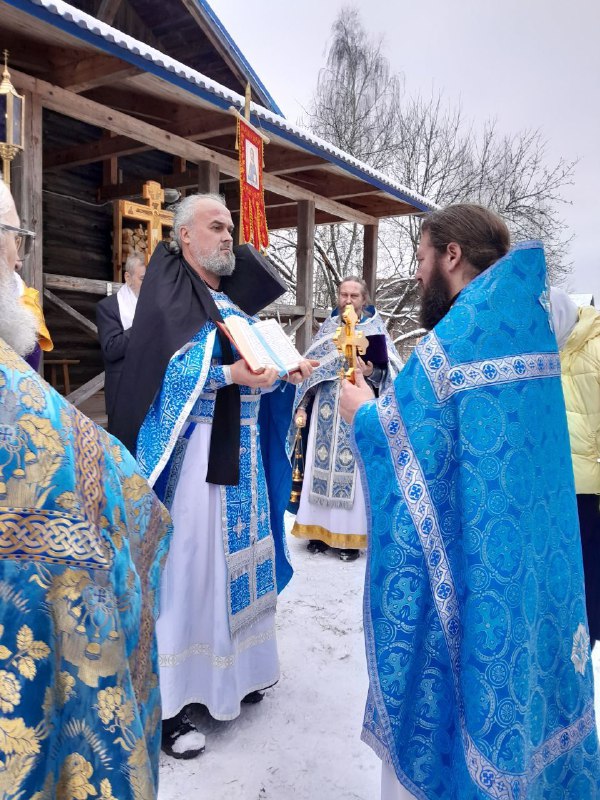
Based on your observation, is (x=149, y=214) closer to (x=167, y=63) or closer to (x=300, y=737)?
(x=167, y=63)

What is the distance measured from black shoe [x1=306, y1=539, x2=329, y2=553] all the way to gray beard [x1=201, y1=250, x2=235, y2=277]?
2849mm

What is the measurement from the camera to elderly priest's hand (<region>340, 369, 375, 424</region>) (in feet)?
6.04

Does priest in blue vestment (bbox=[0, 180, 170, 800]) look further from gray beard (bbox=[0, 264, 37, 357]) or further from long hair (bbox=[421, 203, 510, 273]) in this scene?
long hair (bbox=[421, 203, 510, 273])

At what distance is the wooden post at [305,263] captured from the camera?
8.04 metres

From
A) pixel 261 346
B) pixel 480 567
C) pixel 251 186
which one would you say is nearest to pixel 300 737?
pixel 480 567

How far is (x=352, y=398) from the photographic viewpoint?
1857mm

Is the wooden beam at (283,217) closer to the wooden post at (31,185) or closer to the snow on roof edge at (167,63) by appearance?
the snow on roof edge at (167,63)

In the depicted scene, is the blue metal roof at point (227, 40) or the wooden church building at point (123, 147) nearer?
the wooden church building at point (123, 147)

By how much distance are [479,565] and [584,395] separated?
1456mm

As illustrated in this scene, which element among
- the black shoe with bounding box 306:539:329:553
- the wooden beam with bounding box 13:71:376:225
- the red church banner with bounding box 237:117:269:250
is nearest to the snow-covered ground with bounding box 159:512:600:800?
the black shoe with bounding box 306:539:329:553

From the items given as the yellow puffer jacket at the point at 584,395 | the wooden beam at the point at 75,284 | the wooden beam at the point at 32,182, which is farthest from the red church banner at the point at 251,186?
the yellow puffer jacket at the point at 584,395

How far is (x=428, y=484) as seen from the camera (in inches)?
63.5

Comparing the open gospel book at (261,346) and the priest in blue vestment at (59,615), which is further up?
the open gospel book at (261,346)

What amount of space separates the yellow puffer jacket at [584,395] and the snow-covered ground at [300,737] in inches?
42.1
